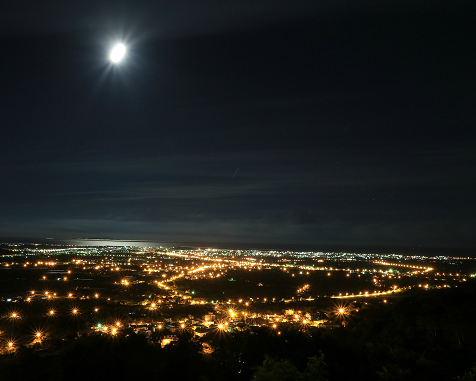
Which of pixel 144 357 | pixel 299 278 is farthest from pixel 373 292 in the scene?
pixel 144 357

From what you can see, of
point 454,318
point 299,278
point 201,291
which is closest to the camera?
point 454,318

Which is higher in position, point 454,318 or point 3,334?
point 454,318

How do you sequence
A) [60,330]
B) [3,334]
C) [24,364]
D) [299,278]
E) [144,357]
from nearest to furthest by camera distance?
[24,364], [144,357], [3,334], [60,330], [299,278]

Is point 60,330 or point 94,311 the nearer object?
point 60,330

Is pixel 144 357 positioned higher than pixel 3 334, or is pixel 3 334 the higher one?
pixel 144 357

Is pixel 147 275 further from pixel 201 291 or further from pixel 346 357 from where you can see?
pixel 346 357

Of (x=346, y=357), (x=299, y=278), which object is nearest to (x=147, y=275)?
(x=299, y=278)

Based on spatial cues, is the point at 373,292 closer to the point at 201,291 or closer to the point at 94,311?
the point at 201,291

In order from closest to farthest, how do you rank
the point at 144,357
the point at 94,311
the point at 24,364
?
the point at 24,364 → the point at 144,357 → the point at 94,311

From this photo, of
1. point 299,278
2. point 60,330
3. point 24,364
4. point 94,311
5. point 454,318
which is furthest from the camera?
point 299,278
